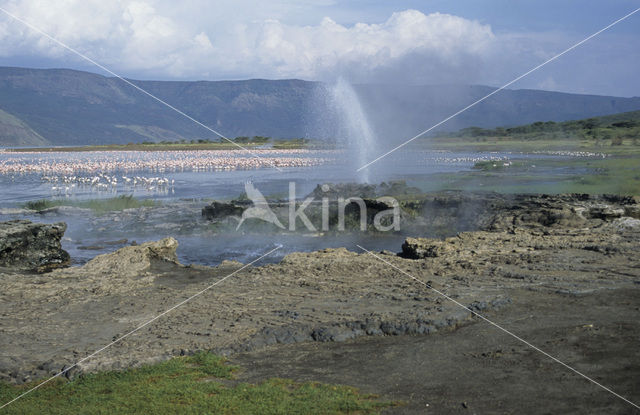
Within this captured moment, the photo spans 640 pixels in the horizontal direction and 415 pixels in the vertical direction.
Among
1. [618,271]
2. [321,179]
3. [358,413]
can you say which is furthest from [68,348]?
[321,179]

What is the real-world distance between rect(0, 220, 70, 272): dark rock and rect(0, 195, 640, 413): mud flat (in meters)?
2.61

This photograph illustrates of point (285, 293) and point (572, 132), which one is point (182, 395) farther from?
point (572, 132)

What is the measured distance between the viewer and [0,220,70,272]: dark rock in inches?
578

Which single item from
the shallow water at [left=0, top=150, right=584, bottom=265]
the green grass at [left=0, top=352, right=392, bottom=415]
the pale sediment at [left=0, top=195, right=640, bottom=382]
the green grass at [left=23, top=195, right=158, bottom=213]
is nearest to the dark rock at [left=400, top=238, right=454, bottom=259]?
the pale sediment at [left=0, top=195, right=640, bottom=382]

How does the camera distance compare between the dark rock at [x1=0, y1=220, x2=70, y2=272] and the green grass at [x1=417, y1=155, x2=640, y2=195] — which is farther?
the green grass at [x1=417, y1=155, x2=640, y2=195]

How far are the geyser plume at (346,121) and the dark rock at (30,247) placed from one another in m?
17.1

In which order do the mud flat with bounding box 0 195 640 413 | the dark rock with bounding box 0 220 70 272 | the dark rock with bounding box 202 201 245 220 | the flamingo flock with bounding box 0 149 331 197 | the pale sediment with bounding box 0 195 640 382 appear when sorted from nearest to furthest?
the mud flat with bounding box 0 195 640 413, the pale sediment with bounding box 0 195 640 382, the dark rock with bounding box 0 220 70 272, the dark rock with bounding box 202 201 245 220, the flamingo flock with bounding box 0 149 331 197

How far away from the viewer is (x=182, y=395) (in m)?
6.53

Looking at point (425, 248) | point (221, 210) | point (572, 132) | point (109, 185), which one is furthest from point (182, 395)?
point (572, 132)

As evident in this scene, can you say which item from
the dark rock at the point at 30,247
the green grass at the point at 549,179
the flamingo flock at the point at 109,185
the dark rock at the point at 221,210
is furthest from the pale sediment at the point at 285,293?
the flamingo flock at the point at 109,185

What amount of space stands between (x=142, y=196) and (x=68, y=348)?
24.1 meters

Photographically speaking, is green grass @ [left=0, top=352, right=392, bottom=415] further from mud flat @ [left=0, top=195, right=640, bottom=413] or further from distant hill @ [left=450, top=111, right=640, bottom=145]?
distant hill @ [left=450, top=111, right=640, bottom=145]

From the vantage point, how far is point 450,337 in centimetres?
817

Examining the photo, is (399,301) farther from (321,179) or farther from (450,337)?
(321,179)
